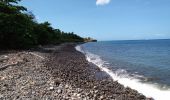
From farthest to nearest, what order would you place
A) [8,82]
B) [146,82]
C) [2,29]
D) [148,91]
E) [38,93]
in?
[2,29] < [146,82] < [148,91] < [8,82] < [38,93]

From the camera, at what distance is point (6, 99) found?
9305mm

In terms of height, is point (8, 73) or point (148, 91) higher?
point (8, 73)

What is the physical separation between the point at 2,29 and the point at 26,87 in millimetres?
20151

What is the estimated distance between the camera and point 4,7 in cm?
3197

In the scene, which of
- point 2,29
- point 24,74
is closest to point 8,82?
point 24,74

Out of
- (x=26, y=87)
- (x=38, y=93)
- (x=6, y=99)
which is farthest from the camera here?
(x=26, y=87)

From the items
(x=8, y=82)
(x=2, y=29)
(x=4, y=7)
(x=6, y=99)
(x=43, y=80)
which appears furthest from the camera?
(x=4, y=7)

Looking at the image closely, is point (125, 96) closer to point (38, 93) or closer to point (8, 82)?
point (38, 93)

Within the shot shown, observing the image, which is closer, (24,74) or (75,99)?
(75,99)

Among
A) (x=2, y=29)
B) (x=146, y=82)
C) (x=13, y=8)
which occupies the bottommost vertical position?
(x=146, y=82)

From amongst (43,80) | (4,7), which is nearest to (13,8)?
(4,7)

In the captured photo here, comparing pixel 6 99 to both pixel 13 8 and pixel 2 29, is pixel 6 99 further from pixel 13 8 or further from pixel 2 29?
pixel 13 8

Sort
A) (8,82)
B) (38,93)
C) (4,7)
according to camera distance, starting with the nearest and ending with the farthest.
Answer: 1. (38,93)
2. (8,82)
3. (4,7)

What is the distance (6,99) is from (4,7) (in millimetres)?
24957
